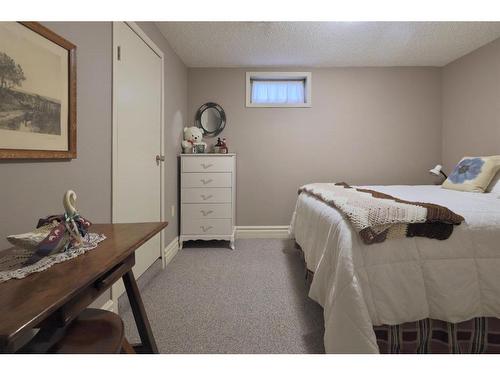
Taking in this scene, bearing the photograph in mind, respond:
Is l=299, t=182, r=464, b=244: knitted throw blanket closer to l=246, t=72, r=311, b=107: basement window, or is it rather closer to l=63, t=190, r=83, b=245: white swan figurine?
l=63, t=190, r=83, b=245: white swan figurine

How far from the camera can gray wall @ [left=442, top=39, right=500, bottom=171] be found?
2863 mm

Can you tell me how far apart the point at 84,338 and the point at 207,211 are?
2.36 meters

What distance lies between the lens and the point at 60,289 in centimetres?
62

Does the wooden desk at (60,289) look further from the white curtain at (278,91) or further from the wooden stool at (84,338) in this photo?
the white curtain at (278,91)

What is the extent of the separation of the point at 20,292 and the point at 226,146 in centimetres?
307

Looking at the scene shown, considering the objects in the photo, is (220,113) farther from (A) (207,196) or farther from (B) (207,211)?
(B) (207,211)

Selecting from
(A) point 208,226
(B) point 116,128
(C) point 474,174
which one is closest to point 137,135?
(B) point 116,128

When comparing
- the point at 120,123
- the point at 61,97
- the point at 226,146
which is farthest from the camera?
the point at 226,146

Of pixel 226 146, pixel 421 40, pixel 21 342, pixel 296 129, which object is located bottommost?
pixel 21 342

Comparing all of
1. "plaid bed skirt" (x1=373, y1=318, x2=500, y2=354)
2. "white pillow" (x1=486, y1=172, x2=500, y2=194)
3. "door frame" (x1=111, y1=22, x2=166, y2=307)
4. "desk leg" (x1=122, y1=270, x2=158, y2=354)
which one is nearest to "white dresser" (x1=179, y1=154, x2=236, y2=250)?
"door frame" (x1=111, y1=22, x2=166, y2=307)

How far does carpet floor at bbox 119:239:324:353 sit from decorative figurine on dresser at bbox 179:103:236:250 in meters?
0.34

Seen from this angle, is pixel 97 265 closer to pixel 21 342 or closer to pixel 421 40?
pixel 21 342

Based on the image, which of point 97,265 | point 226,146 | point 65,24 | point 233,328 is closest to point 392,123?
point 226,146

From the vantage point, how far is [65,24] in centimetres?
130
